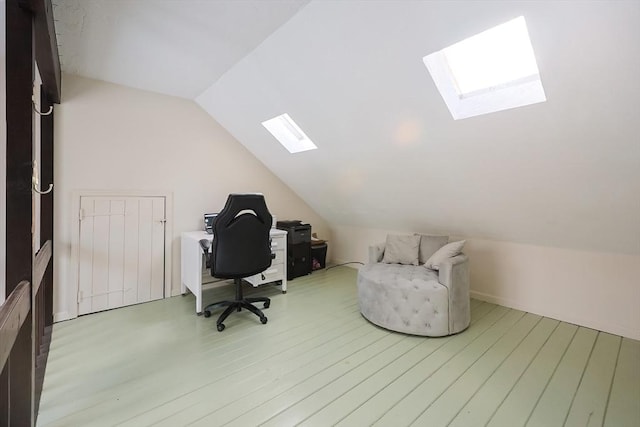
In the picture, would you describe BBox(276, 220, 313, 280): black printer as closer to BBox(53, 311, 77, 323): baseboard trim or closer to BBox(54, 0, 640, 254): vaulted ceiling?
BBox(54, 0, 640, 254): vaulted ceiling

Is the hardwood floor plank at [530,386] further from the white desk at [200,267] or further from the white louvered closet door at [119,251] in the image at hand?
the white louvered closet door at [119,251]

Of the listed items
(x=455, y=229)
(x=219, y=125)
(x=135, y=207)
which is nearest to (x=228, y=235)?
(x=135, y=207)

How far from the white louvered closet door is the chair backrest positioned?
3.79 ft

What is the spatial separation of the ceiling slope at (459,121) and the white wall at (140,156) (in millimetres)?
434

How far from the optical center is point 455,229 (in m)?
3.44

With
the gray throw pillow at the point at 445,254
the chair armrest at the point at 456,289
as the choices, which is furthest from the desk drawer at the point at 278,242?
the chair armrest at the point at 456,289

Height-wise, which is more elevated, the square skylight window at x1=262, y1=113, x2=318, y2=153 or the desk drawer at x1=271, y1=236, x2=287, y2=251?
the square skylight window at x1=262, y1=113, x2=318, y2=153

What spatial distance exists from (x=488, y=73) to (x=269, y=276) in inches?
113

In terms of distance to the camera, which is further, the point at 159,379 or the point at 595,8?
the point at 159,379

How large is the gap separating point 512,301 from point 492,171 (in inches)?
65.8

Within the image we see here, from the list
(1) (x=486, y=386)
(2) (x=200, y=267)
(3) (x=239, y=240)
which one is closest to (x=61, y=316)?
(2) (x=200, y=267)

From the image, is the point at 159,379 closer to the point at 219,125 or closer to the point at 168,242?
the point at 168,242

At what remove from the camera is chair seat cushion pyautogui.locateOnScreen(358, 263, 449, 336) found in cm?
244

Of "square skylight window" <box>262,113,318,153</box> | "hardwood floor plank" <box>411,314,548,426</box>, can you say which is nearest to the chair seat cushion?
"hardwood floor plank" <box>411,314,548,426</box>
